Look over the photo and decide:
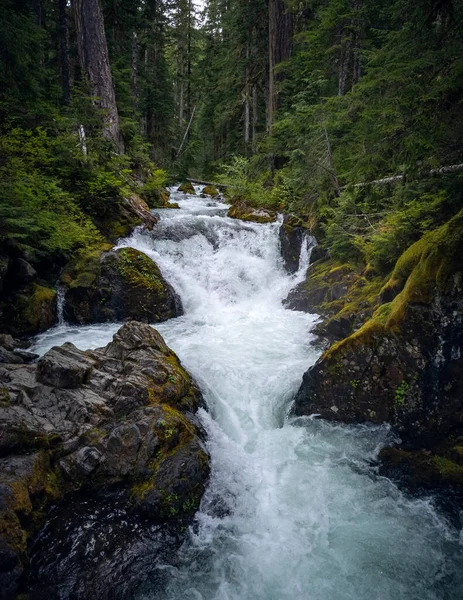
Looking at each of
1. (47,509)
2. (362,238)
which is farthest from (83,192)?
(47,509)

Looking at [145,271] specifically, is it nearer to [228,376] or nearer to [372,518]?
[228,376]

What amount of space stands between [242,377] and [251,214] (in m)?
9.61

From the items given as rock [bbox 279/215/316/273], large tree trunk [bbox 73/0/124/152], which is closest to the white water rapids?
rock [bbox 279/215/316/273]

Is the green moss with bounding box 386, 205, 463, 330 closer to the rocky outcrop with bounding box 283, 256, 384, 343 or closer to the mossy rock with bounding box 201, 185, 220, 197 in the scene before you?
the rocky outcrop with bounding box 283, 256, 384, 343

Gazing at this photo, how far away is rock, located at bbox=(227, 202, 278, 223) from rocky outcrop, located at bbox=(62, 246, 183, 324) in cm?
598

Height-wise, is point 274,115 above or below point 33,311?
above

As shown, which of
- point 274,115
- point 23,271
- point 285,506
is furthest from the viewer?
point 274,115

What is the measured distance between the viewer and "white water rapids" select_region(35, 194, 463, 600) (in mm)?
3812

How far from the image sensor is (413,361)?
5.40 metres

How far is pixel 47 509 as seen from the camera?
159 inches

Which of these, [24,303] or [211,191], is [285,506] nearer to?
[24,303]

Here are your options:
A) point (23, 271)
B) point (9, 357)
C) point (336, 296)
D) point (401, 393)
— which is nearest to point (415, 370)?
point (401, 393)

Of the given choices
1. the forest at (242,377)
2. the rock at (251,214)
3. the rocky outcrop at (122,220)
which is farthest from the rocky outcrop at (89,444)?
the rock at (251,214)

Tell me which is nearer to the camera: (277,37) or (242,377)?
(242,377)
